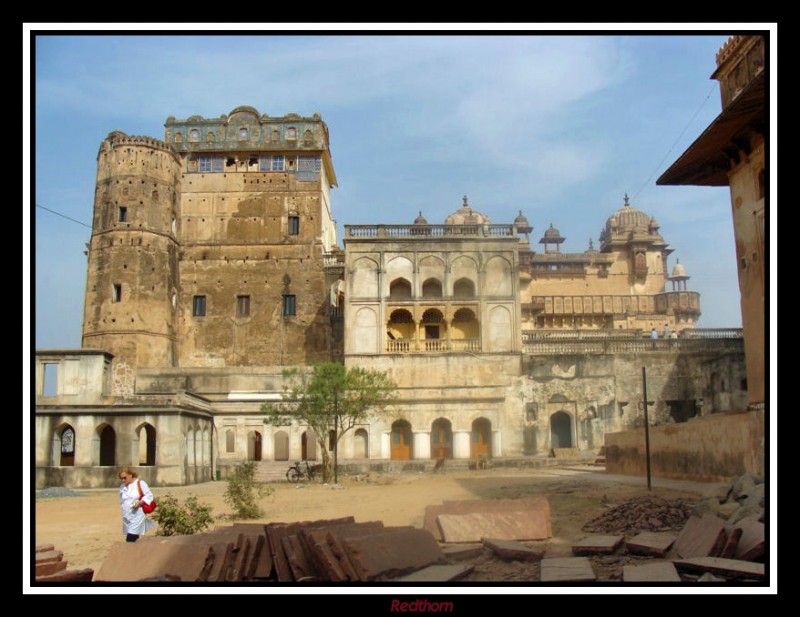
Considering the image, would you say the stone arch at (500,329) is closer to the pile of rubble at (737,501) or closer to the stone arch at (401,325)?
the stone arch at (401,325)

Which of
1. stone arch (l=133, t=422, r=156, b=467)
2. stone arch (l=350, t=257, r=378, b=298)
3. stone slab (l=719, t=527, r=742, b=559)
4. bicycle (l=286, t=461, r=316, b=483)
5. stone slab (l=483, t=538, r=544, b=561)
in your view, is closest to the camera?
stone slab (l=719, t=527, r=742, b=559)

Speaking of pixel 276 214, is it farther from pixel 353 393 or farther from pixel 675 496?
pixel 675 496

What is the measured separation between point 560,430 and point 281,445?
1346cm

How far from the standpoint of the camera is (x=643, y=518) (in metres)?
12.0

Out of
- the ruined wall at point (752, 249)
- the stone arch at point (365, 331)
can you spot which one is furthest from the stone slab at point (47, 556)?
the stone arch at point (365, 331)

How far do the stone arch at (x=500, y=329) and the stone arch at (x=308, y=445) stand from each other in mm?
9561

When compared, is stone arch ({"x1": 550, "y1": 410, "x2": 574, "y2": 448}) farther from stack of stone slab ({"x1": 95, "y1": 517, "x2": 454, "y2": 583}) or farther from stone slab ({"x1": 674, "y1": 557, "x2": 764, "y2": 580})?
stone slab ({"x1": 674, "y1": 557, "x2": 764, "y2": 580})

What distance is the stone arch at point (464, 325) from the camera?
40094 millimetres

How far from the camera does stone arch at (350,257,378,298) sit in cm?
3881

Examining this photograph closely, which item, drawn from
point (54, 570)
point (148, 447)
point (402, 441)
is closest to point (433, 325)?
point (402, 441)

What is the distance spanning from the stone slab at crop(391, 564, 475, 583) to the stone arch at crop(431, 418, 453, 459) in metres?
28.7

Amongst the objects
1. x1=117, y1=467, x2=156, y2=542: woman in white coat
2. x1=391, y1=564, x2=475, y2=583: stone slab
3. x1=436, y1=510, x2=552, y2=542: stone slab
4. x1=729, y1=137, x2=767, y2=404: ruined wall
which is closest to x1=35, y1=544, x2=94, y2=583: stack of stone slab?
x1=117, y1=467, x2=156, y2=542: woman in white coat

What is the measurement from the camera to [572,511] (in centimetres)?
1498

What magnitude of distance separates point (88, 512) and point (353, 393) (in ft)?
44.4
